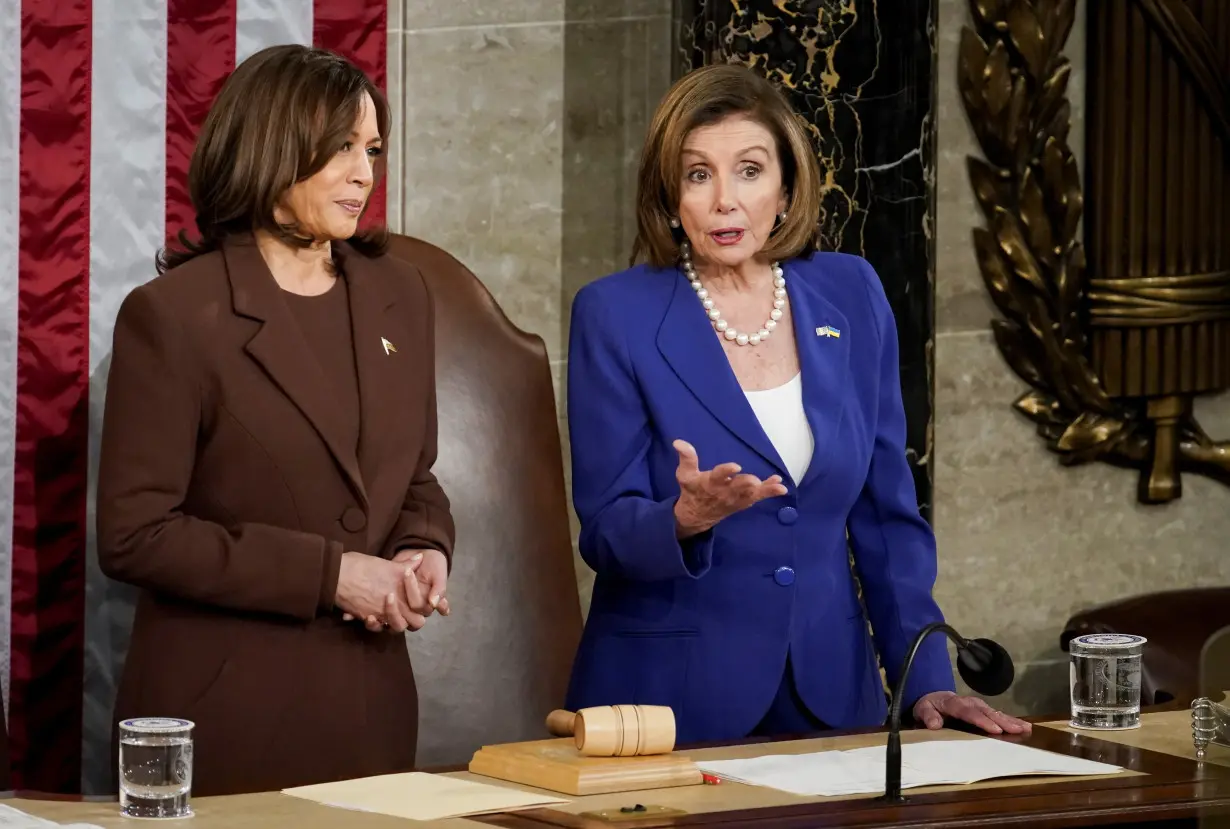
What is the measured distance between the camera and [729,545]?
3338 mm

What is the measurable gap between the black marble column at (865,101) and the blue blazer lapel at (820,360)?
1332mm

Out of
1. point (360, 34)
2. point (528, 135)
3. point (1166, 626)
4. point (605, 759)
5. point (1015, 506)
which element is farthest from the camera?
point (1015, 506)

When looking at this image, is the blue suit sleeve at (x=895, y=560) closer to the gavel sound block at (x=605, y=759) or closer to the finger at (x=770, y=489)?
the finger at (x=770, y=489)

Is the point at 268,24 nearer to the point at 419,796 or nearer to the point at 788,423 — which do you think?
the point at 788,423

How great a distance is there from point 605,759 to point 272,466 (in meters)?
0.88

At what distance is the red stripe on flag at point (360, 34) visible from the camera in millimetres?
4637

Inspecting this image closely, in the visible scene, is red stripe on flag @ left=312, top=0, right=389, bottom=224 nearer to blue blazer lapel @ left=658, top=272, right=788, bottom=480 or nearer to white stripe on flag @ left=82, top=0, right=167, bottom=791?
white stripe on flag @ left=82, top=0, right=167, bottom=791

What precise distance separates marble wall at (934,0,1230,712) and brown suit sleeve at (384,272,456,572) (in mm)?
2002

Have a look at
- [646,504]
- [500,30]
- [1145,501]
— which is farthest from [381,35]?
[1145,501]

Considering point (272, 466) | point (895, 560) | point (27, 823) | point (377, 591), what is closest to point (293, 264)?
point (272, 466)

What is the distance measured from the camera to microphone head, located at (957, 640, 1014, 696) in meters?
2.86

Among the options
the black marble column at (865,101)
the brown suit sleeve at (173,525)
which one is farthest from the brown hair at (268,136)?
the black marble column at (865,101)

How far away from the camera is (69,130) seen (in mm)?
4332

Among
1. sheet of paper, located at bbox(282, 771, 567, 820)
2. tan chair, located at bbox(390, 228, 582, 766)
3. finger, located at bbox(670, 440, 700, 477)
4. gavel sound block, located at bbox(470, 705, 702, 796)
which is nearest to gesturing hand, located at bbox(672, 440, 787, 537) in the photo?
finger, located at bbox(670, 440, 700, 477)
